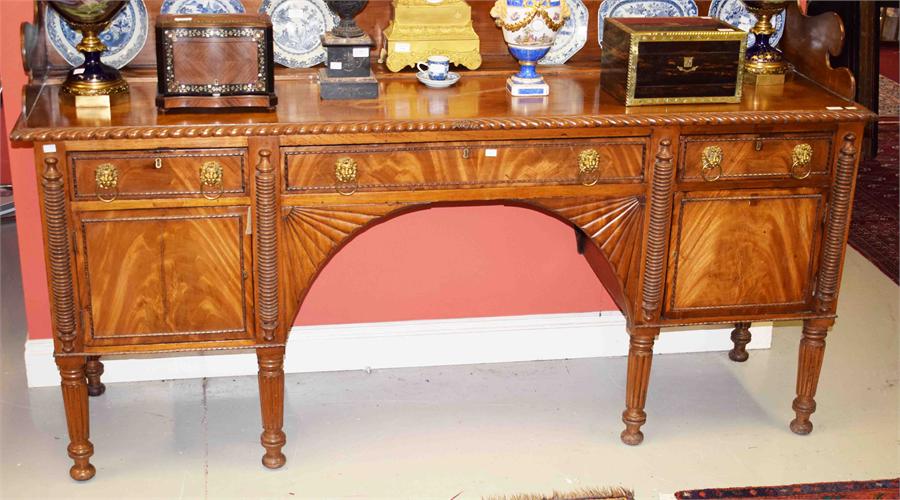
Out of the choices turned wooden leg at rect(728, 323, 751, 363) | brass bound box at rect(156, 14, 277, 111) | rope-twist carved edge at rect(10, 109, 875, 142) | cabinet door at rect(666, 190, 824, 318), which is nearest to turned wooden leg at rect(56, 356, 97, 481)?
rope-twist carved edge at rect(10, 109, 875, 142)

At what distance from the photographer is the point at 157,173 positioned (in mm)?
2600

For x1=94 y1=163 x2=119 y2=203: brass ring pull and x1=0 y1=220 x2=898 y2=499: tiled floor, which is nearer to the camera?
x1=94 y1=163 x2=119 y2=203: brass ring pull

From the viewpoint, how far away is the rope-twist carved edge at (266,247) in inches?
103

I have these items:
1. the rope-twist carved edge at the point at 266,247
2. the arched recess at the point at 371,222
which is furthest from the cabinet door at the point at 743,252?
the rope-twist carved edge at the point at 266,247

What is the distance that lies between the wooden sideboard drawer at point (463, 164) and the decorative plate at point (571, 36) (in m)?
0.53

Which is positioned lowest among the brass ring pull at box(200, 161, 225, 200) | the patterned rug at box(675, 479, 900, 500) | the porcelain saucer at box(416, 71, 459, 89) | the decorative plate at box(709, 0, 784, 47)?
the patterned rug at box(675, 479, 900, 500)

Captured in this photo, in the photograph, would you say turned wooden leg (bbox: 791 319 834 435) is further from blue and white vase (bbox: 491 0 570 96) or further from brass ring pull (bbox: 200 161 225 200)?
brass ring pull (bbox: 200 161 225 200)

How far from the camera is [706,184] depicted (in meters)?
2.82

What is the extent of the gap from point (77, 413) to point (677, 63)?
5.87 feet

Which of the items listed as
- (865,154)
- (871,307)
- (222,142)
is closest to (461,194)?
(222,142)

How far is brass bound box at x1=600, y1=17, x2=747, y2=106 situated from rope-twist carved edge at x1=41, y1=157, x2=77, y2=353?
1417 millimetres

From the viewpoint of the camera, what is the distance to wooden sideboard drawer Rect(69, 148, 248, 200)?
2.56 meters

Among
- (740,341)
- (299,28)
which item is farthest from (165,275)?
(740,341)

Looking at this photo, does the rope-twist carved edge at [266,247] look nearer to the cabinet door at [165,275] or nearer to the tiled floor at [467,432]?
the cabinet door at [165,275]
